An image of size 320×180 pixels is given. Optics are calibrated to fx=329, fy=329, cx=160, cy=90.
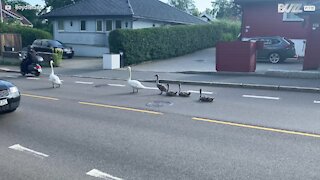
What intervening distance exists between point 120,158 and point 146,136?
1341 millimetres

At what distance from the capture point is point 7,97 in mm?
8609

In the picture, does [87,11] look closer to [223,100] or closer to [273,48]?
[273,48]

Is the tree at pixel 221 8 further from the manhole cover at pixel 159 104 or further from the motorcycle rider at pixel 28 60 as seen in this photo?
the manhole cover at pixel 159 104

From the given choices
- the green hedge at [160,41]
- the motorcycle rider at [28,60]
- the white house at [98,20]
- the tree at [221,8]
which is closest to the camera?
the motorcycle rider at [28,60]

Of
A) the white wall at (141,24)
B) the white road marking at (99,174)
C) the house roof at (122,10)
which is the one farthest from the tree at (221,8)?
the white road marking at (99,174)

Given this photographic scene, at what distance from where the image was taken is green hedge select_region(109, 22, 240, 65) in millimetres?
23156

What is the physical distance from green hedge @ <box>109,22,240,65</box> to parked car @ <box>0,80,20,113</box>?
1438cm

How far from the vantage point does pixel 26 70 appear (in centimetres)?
1928

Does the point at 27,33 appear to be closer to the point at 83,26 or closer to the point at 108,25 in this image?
the point at 83,26

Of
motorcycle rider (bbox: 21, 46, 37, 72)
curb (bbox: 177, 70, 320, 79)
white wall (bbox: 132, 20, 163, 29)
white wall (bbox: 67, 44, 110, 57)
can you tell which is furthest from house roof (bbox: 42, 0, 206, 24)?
curb (bbox: 177, 70, 320, 79)

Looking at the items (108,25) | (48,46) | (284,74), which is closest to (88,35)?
(108,25)

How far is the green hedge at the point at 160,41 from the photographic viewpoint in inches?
912

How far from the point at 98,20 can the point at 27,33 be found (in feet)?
27.8

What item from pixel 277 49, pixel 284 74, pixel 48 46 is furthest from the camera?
pixel 48 46
